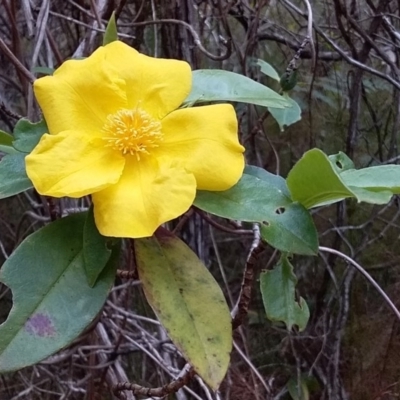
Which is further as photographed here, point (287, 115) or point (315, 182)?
point (287, 115)

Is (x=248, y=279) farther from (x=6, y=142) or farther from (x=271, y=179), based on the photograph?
(x=6, y=142)

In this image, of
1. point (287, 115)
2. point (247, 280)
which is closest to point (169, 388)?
point (247, 280)

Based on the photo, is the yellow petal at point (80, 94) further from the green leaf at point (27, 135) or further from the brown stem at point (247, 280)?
the brown stem at point (247, 280)

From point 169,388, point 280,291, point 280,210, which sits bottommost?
point 169,388

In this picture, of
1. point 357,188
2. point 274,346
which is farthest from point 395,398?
point 357,188

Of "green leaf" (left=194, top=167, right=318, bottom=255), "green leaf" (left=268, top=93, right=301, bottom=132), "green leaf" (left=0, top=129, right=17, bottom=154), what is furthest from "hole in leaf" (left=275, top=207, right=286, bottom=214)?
"green leaf" (left=268, top=93, right=301, bottom=132)

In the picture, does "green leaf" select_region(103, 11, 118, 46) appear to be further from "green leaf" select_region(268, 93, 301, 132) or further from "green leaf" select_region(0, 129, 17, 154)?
"green leaf" select_region(268, 93, 301, 132)
